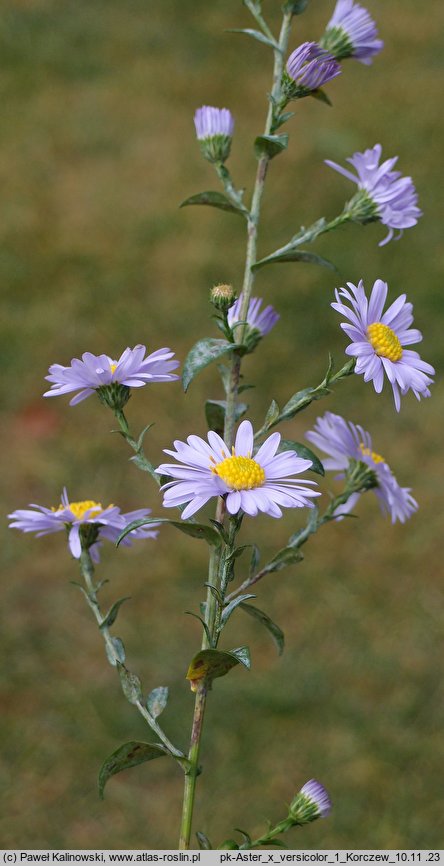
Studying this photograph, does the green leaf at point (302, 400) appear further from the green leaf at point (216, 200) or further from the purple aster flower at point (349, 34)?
the purple aster flower at point (349, 34)

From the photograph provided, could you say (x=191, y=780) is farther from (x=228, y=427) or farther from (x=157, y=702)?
(x=228, y=427)

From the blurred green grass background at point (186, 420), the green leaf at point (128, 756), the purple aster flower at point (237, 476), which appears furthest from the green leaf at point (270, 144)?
the blurred green grass background at point (186, 420)

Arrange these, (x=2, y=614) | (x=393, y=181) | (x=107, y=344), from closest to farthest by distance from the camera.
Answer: (x=393, y=181)
(x=2, y=614)
(x=107, y=344)

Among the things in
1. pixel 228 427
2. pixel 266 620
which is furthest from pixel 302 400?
pixel 266 620

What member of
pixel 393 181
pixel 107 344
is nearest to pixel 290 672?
pixel 107 344

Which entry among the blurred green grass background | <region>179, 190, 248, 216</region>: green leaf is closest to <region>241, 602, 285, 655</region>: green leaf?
<region>179, 190, 248, 216</region>: green leaf

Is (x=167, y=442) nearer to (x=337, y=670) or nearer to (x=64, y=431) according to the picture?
(x=64, y=431)
